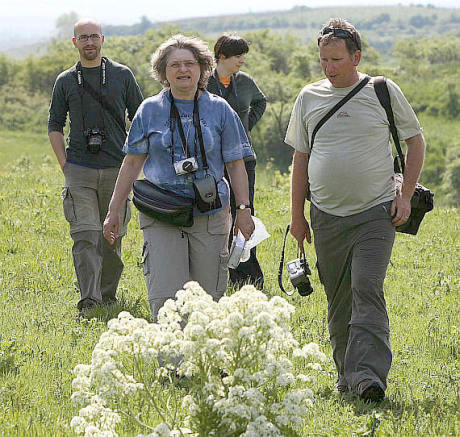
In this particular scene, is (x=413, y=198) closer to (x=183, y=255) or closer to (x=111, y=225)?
(x=183, y=255)

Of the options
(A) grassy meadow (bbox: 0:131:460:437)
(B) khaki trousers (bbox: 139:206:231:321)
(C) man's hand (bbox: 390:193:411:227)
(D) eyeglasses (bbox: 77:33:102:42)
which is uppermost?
(D) eyeglasses (bbox: 77:33:102:42)

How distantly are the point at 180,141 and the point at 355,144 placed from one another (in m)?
1.09

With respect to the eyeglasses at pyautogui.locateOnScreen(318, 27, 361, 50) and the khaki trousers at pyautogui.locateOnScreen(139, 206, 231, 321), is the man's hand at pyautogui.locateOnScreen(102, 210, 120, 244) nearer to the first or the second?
the khaki trousers at pyautogui.locateOnScreen(139, 206, 231, 321)

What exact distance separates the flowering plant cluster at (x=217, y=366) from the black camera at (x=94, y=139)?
396 centimetres

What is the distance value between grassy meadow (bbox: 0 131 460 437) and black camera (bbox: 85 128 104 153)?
4.68 feet

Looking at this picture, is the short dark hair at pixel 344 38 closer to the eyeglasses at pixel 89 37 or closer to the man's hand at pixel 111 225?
the man's hand at pixel 111 225

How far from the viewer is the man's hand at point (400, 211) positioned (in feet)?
16.8

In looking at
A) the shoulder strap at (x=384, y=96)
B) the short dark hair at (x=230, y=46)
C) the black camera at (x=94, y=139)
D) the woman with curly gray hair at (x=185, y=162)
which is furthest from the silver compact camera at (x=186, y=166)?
the short dark hair at (x=230, y=46)

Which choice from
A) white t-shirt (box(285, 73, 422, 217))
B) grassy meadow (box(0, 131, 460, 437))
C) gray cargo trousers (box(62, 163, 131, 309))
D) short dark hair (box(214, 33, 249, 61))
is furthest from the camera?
short dark hair (box(214, 33, 249, 61))

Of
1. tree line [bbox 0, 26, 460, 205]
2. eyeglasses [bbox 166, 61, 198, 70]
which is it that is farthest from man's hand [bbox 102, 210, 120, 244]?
tree line [bbox 0, 26, 460, 205]

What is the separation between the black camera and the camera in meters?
7.20

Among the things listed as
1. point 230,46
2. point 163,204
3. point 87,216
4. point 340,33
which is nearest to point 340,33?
point 340,33

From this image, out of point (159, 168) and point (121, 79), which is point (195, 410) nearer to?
point (159, 168)

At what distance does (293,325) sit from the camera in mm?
6953
